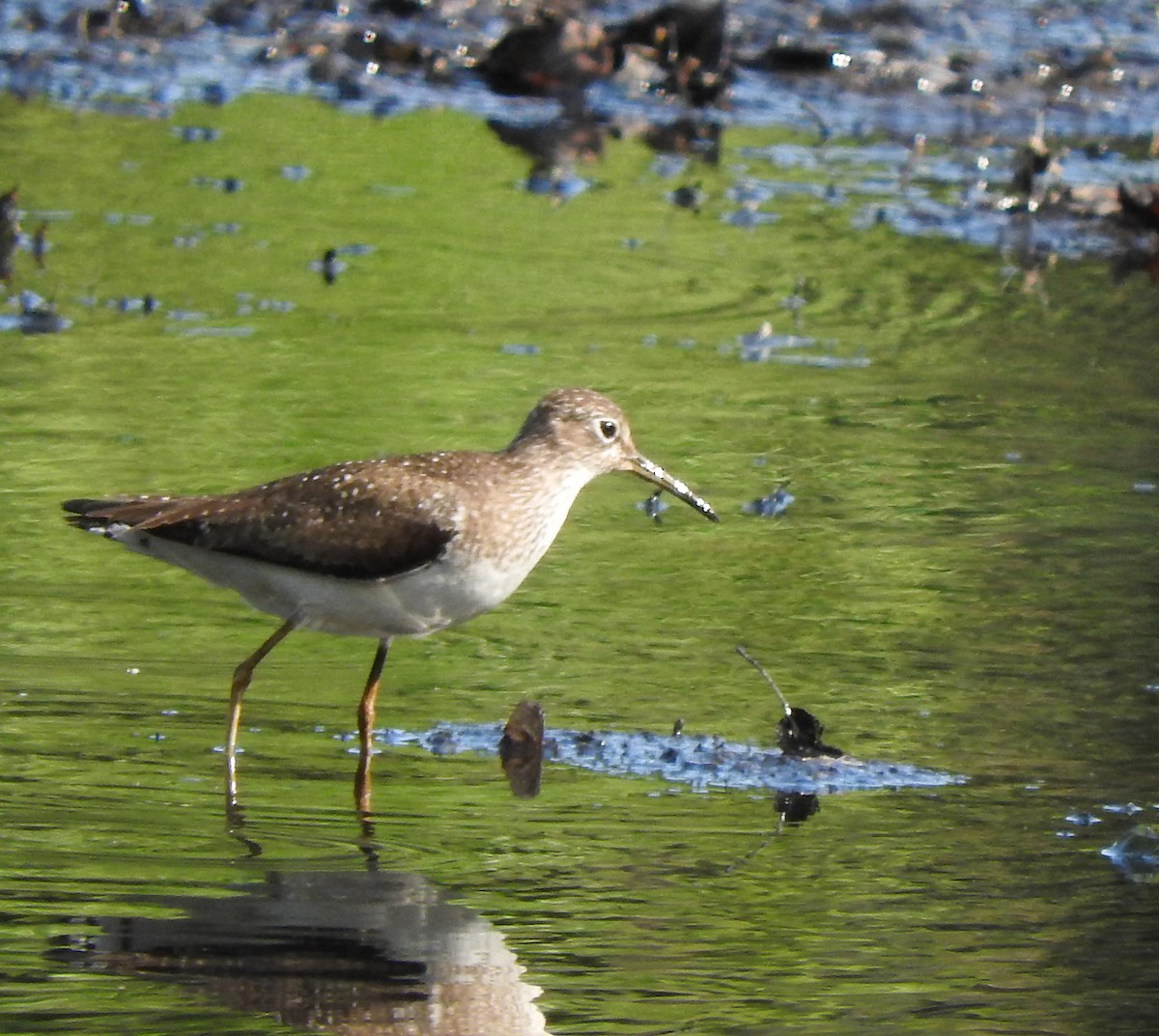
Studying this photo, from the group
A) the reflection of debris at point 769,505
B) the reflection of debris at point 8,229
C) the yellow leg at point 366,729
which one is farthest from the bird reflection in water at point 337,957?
the reflection of debris at point 8,229

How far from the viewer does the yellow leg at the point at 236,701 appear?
19.4 ft

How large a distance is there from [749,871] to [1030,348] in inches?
215

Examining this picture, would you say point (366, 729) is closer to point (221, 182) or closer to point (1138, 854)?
point (1138, 854)

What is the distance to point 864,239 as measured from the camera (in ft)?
39.8

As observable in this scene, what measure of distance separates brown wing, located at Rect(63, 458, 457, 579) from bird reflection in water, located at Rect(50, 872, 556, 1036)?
1.37 metres

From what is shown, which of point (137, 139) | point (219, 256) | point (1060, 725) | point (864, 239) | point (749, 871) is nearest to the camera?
point (749, 871)

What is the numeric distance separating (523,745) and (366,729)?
0.41 metres

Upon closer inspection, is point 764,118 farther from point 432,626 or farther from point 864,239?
point 432,626

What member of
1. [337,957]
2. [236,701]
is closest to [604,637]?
[236,701]

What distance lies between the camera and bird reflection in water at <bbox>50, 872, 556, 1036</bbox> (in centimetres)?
454

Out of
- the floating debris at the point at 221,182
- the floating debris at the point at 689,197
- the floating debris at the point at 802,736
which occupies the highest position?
the floating debris at the point at 802,736

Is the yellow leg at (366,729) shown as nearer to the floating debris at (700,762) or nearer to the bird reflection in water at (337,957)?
the floating debris at (700,762)

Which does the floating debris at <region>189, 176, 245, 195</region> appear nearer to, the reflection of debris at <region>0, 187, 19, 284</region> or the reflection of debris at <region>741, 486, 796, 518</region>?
the reflection of debris at <region>0, 187, 19, 284</region>

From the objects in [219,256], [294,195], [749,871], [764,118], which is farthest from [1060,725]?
[764,118]
